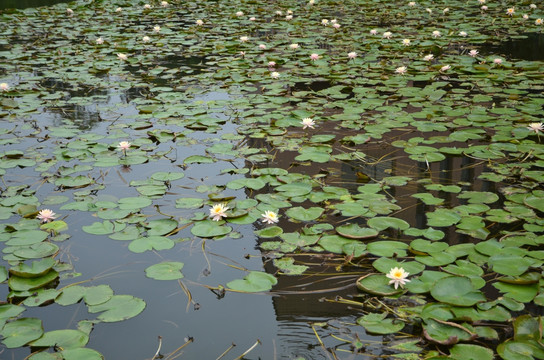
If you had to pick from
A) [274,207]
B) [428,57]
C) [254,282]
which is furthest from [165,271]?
[428,57]

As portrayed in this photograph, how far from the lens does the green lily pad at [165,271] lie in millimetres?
1806

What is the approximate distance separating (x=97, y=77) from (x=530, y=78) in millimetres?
3504

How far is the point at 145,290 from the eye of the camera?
177 centimetres

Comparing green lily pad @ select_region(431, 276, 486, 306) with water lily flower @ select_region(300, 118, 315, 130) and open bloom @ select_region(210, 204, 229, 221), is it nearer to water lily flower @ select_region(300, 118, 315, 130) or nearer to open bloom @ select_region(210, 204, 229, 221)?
open bloom @ select_region(210, 204, 229, 221)

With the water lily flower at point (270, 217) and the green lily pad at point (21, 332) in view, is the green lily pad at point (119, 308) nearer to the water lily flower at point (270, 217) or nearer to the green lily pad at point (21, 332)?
the green lily pad at point (21, 332)

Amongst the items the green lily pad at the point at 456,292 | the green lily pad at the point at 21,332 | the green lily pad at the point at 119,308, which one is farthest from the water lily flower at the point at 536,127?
the green lily pad at the point at 21,332

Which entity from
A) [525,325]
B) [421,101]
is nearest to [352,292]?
[525,325]

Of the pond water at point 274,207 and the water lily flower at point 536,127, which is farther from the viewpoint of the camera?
the water lily flower at point 536,127

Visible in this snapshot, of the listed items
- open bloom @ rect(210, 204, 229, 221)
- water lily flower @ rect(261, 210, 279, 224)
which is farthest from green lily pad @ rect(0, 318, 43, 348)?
water lily flower @ rect(261, 210, 279, 224)

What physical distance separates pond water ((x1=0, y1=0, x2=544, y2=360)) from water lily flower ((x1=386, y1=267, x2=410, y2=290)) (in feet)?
0.10

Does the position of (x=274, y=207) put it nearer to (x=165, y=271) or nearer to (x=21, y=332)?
(x=165, y=271)

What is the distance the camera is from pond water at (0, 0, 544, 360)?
5.13ft

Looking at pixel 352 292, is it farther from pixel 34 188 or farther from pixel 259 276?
pixel 34 188

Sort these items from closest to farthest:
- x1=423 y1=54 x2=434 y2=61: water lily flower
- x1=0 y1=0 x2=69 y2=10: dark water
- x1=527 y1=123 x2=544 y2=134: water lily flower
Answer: x1=527 y1=123 x2=544 y2=134: water lily flower → x1=423 y1=54 x2=434 y2=61: water lily flower → x1=0 y1=0 x2=69 y2=10: dark water
